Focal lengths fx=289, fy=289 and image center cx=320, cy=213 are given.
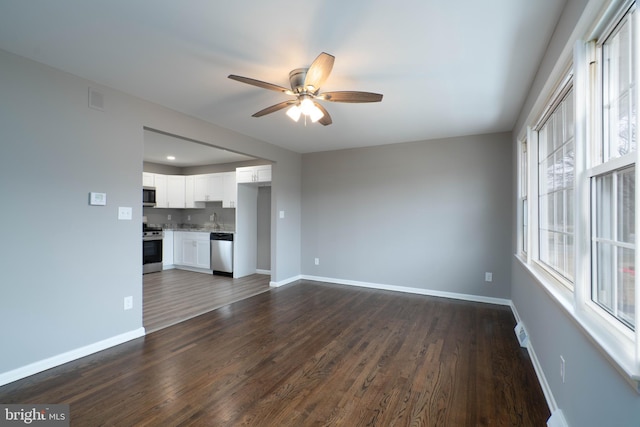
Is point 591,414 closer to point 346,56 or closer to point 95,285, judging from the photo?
point 346,56

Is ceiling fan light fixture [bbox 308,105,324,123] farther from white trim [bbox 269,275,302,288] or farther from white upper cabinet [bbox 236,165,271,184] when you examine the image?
white trim [bbox 269,275,302,288]

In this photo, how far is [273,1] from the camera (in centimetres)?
167

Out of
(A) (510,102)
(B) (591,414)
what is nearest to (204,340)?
(B) (591,414)

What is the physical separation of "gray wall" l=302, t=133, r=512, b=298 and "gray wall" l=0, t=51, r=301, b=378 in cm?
311

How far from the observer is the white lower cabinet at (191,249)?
623 cm

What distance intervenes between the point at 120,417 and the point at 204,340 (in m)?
1.11

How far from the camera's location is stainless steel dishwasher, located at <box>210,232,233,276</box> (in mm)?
5836

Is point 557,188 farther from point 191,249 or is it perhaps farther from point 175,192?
point 175,192

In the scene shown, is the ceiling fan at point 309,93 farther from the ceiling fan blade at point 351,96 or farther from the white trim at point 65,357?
the white trim at point 65,357

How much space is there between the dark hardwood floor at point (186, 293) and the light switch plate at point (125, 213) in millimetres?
1251

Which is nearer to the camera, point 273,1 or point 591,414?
point 591,414

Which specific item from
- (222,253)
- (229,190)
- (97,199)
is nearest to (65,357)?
(97,199)

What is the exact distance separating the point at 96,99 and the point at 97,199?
36.1 inches

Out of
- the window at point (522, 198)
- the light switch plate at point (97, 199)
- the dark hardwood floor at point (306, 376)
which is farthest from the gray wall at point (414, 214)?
the light switch plate at point (97, 199)
